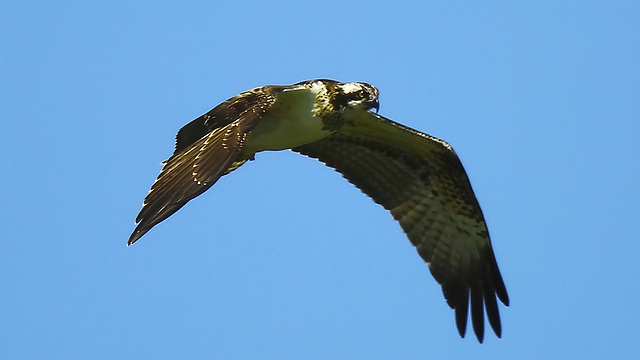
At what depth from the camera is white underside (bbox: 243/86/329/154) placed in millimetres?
10906

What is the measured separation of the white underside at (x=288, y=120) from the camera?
10906 millimetres

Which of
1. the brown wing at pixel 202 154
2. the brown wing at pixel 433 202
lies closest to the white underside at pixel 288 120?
the brown wing at pixel 202 154

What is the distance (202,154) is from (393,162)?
3215 millimetres

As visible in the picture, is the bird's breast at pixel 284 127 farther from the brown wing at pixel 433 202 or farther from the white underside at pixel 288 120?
the brown wing at pixel 433 202

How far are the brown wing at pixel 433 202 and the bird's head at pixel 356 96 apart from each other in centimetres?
76

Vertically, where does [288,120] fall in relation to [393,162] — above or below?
below

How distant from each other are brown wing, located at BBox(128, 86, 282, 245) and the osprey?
20mm

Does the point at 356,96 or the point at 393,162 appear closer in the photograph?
the point at 356,96

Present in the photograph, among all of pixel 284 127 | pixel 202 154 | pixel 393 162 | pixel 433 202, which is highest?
pixel 393 162

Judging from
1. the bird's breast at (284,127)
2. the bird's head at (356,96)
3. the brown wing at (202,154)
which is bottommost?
the brown wing at (202,154)

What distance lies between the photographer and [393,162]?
12250 mm

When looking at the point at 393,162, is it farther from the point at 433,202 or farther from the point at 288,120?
the point at 288,120

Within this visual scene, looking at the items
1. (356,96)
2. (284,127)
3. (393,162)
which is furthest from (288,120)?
(393,162)

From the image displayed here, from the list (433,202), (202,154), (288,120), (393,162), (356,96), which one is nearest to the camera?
(202,154)
